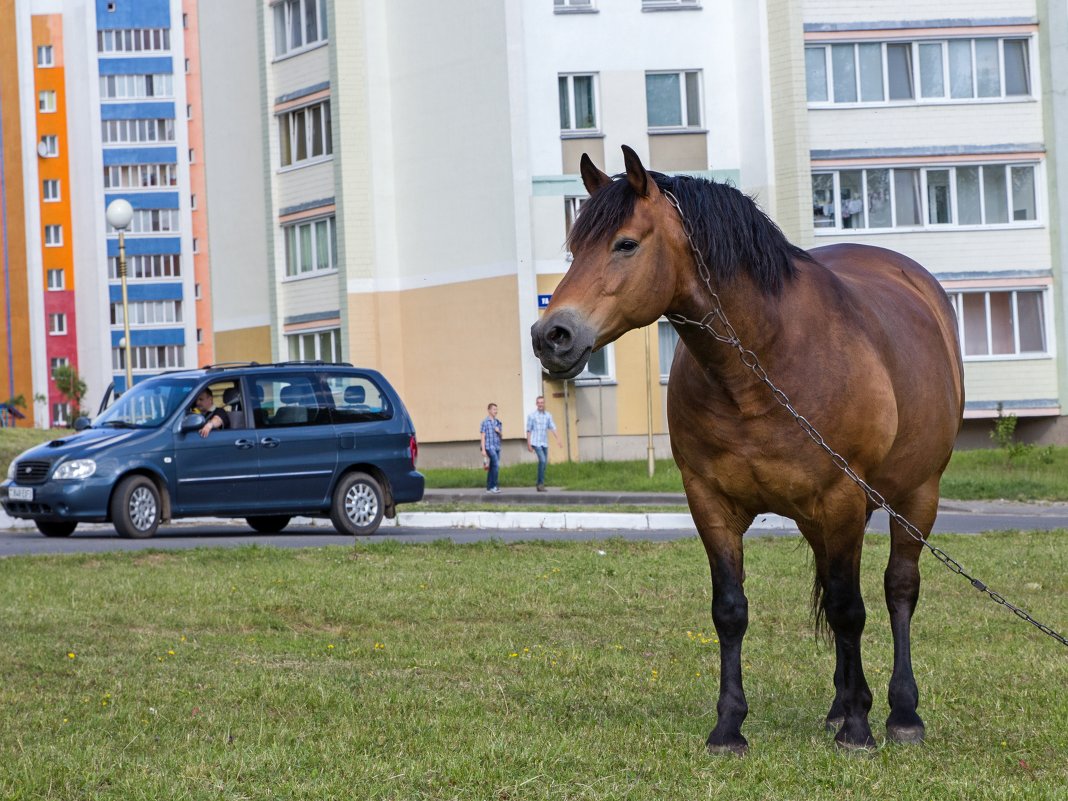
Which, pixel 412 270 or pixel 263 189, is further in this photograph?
Answer: pixel 263 189

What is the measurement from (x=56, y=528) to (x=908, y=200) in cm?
3006

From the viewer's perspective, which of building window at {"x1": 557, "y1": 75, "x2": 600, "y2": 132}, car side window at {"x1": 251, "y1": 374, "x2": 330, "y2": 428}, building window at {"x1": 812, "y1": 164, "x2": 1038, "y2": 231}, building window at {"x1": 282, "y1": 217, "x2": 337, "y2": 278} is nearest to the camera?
car side window at {"x1": 251, "y1": 374, "x2": 330, "y2": 428}

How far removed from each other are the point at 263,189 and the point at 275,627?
4295cm

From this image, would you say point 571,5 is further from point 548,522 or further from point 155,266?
point 155,266

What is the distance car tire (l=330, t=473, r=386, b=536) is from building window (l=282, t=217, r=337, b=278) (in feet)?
90.2

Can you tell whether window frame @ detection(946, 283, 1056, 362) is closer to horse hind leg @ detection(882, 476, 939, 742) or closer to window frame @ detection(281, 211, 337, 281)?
window frame @ detection(281, 211, 337, 281)

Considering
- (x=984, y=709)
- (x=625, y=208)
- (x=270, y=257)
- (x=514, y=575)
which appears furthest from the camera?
(x=270, y=257)

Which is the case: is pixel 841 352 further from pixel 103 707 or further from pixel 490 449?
pixel 490 449

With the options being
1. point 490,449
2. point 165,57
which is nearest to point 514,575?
point 490,449

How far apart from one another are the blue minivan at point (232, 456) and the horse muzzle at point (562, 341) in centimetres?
1481

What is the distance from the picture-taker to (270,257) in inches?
1978

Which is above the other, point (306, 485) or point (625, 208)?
point (625, 208)

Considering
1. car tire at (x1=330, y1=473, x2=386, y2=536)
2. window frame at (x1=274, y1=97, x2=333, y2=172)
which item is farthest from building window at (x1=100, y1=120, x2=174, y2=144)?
car tire at (x1=330, y1=473, x2=386, y2=536)

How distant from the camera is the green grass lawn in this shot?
6.04 meters
